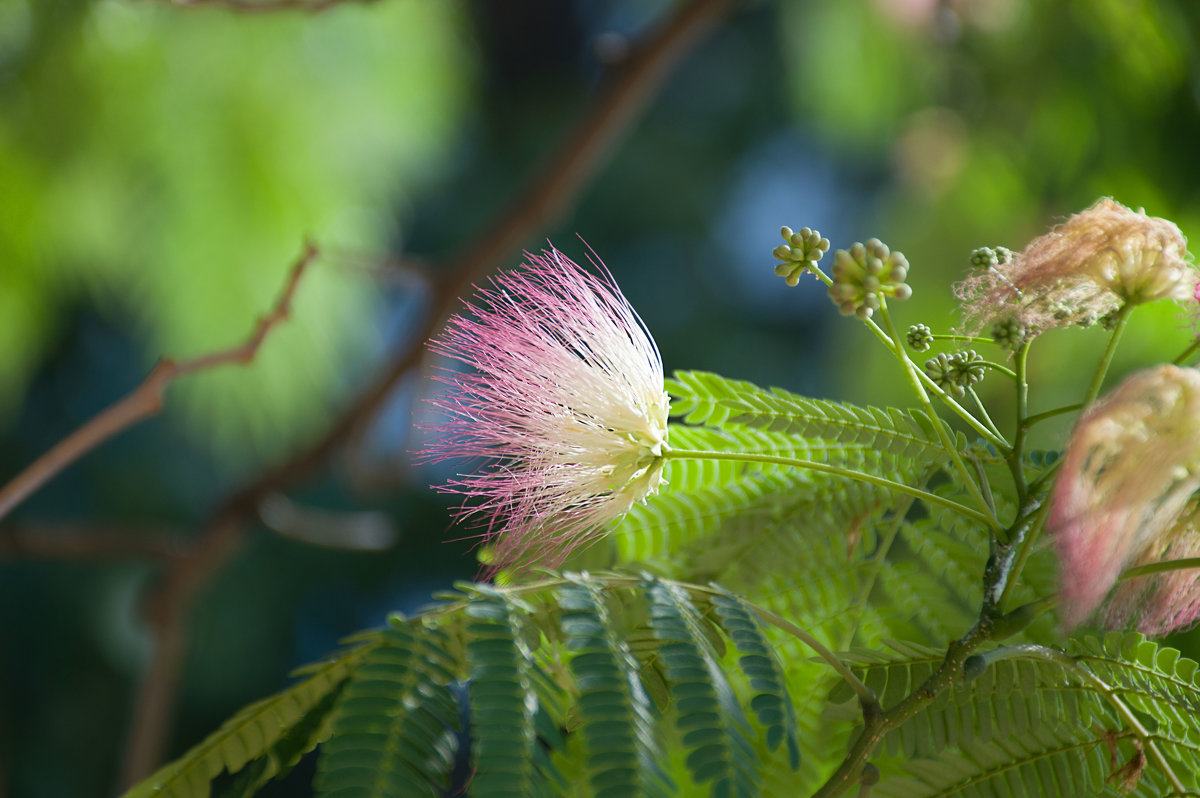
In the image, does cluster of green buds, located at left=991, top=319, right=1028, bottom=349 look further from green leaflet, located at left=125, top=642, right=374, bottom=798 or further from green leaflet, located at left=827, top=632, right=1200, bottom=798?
green leaflet, located at left=125, top=642, right=374, bottom=798

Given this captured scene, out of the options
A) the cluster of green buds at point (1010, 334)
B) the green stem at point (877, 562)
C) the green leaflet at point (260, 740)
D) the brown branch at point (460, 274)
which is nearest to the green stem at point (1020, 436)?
the cluster of green buds at point (1010, 334)

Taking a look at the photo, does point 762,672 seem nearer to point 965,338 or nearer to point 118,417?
point 965,338

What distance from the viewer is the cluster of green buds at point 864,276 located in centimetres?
55

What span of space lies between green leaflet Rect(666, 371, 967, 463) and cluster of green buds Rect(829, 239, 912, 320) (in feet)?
0.33

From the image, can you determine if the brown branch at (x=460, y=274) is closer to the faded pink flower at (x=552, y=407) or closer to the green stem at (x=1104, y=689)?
the faded pink flower at (x=552, y=407)

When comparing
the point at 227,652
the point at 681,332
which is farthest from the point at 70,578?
the point at 681,332

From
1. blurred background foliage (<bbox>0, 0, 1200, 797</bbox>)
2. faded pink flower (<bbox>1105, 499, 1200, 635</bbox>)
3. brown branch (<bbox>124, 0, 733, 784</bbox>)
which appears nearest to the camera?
faded pink flower (<bbox>1105, 499, 1200, 635</bbox>)

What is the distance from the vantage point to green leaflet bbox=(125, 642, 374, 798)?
54cm

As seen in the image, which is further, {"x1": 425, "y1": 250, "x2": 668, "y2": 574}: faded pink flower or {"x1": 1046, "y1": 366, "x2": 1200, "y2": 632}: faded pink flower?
{"x1": 425, "y1": 250, "x2": 668, "y2": 574}: faded pink flower

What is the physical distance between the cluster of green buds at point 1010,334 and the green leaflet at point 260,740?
0.39m

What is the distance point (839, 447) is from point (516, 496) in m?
0.22

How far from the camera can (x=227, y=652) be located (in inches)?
174

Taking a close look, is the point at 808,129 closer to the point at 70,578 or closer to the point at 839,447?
the point at 70,578

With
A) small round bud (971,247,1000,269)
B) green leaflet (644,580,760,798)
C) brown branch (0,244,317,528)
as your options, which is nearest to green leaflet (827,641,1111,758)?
green leaflet (644,580,760,798)
